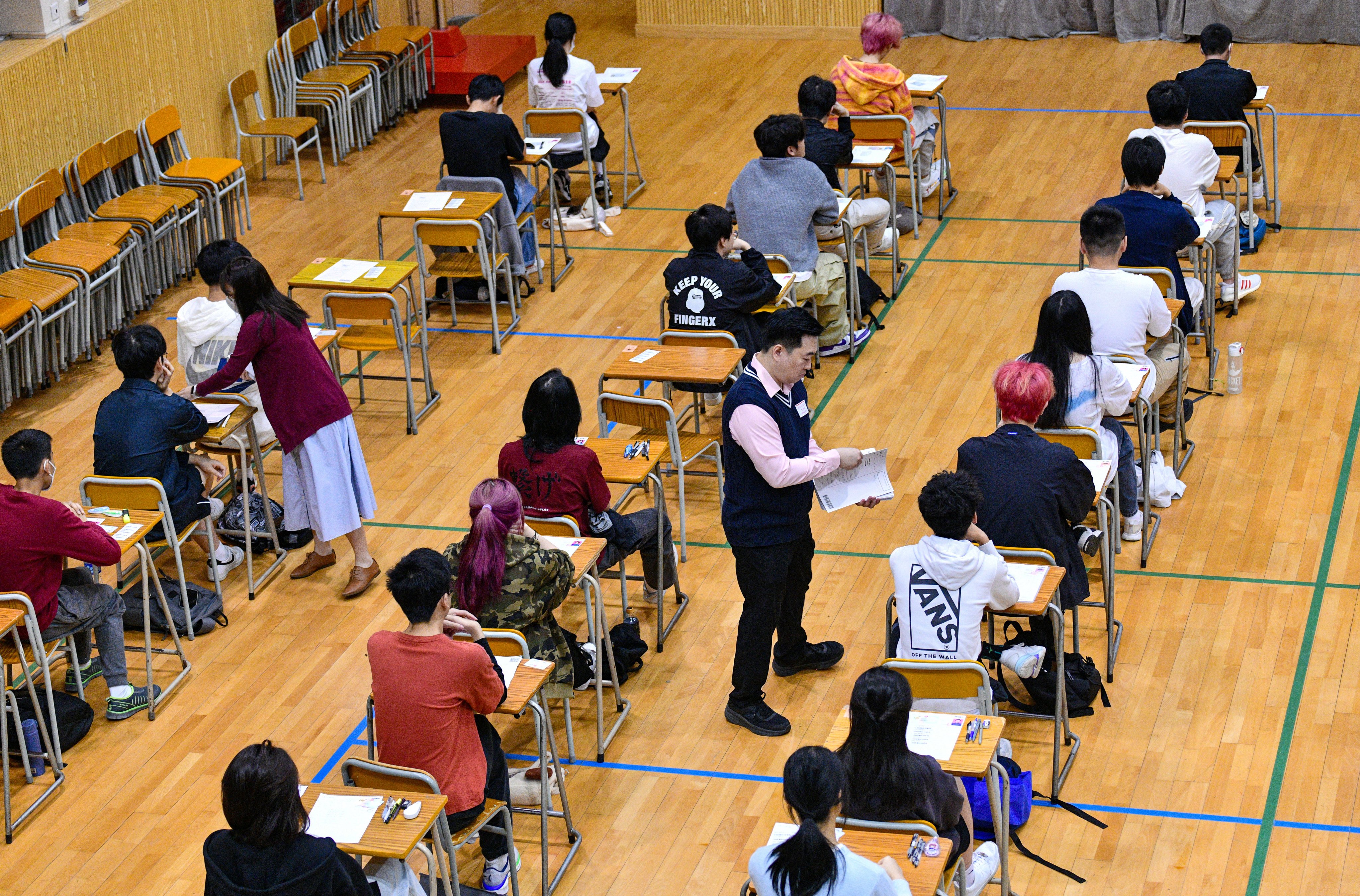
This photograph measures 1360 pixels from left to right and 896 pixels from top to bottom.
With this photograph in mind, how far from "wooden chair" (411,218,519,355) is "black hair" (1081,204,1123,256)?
3.36m

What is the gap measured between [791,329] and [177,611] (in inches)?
121

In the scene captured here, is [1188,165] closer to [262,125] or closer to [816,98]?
[816,98]

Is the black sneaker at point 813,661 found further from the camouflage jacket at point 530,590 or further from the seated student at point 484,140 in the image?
the seated student at point 484,140

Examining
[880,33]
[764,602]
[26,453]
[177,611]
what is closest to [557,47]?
[880,33]

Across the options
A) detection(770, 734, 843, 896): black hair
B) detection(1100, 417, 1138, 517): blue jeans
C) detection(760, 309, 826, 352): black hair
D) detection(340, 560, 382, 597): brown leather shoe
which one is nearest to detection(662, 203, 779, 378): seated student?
detection(340, 560, 382, 597): brown leather shoe

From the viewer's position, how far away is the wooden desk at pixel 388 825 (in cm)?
413

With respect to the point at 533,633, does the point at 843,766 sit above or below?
above

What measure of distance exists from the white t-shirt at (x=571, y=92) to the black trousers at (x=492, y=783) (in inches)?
241

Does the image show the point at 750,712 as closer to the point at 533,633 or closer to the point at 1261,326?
the point at 533,633

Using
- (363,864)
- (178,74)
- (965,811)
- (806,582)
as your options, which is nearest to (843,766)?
(965,811)

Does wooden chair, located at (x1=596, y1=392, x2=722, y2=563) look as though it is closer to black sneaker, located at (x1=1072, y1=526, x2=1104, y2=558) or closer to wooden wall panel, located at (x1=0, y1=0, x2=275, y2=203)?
black sneaker, located at (x1=1072, y1=526, x2=1104, y2=558)

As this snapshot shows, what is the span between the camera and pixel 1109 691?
589 centimetres

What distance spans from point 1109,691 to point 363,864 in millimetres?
2906

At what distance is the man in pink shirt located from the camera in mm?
5227
